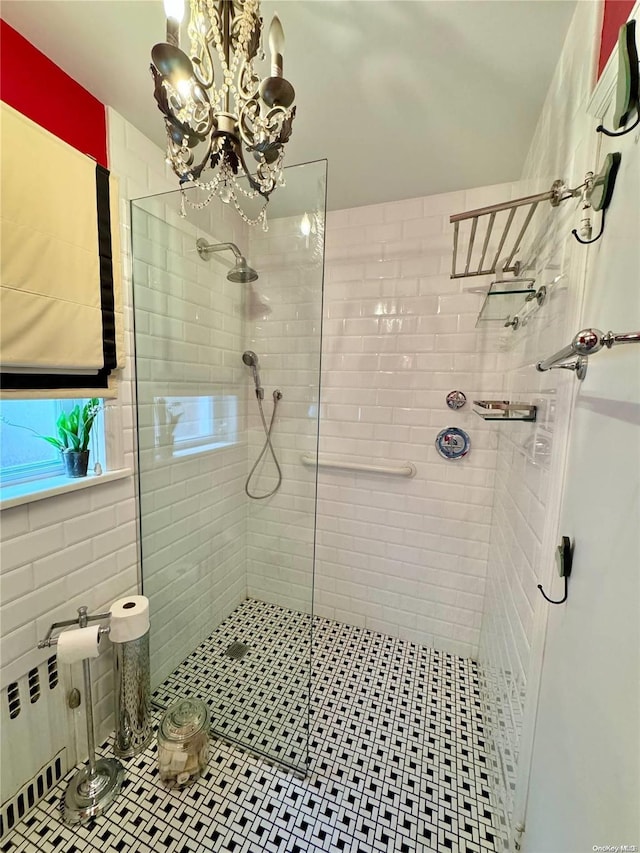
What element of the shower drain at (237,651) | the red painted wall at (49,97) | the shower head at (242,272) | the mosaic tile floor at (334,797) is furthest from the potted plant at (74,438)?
the shower drain at (237,651)

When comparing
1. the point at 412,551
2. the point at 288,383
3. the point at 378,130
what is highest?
the point at 378,130

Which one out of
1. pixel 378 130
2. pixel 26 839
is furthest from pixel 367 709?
pixel 378 130

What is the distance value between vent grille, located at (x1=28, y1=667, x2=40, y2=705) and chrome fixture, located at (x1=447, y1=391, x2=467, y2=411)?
2055mm

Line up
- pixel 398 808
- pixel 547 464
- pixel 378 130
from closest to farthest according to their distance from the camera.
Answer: pixel 547 464
pixel 398 808
pixel 378 130

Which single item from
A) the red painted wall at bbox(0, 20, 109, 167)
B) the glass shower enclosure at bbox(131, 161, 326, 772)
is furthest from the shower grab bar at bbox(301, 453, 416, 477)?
the red painted wall at bbox(0, 20, 109, 167)

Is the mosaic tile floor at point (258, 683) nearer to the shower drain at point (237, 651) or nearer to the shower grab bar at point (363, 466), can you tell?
the shower drain at point (237, 651)

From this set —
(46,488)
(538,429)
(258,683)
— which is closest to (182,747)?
(258,683)

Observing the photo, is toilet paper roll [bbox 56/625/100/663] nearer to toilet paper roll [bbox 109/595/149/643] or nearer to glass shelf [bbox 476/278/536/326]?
toilet paper roll [bbox 109/595/149/643]

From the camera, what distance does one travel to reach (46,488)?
114cm

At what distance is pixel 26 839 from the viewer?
107 cm

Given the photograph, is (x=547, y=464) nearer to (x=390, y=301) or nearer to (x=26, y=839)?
(x=390, y=301)

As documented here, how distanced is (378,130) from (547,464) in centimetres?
145

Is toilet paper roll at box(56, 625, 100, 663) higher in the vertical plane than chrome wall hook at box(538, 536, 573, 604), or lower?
lower

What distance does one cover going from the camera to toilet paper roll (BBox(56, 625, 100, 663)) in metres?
1.11
